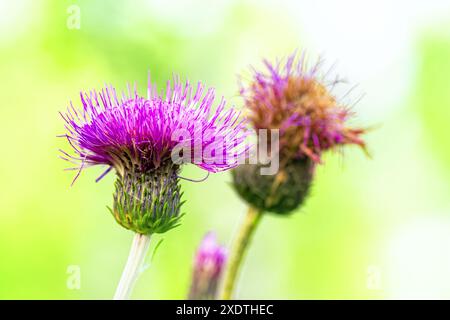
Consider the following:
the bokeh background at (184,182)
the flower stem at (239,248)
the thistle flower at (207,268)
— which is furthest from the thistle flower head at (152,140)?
the bokeh background at (184,182)

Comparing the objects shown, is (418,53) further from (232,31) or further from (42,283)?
(42,283)

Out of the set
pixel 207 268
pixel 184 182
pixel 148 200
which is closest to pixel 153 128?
pixel 148 200

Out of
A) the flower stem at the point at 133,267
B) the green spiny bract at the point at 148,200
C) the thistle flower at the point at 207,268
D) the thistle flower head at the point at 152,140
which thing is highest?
the thistle flower head at the point at 152,140

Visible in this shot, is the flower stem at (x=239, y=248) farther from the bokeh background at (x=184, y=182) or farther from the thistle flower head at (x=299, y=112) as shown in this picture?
the bokeh background at (x=184, y=182)

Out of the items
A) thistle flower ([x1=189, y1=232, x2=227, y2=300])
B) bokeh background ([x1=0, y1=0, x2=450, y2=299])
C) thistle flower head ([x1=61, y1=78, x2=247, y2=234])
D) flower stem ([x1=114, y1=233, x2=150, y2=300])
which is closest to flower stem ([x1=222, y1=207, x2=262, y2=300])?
thistle flower head ([x1=61, y1=78, x2=247, y2=234])

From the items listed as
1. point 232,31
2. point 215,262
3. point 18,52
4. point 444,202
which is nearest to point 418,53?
point 444,202
